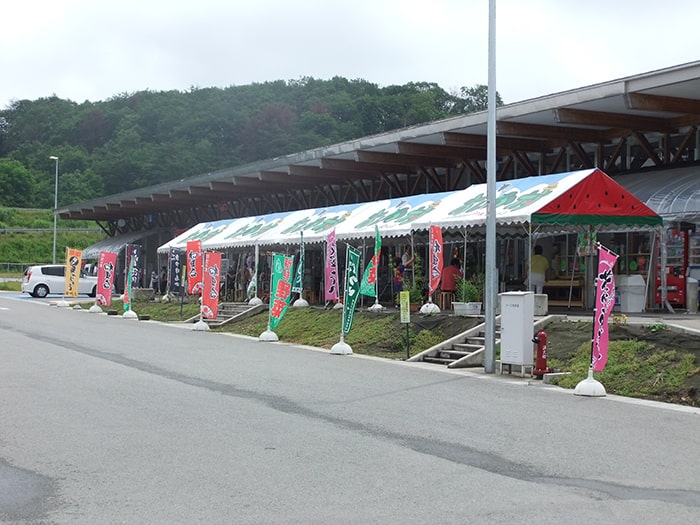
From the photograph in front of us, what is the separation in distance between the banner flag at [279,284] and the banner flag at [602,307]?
1124cm

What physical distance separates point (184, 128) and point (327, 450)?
79.2 meters

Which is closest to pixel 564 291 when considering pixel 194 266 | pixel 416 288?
pixel 416 288

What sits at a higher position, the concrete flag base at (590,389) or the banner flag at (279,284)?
the banner flag at (279,284)

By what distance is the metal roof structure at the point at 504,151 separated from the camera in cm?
2122

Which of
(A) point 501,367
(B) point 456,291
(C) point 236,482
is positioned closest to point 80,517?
(C) point 236,482

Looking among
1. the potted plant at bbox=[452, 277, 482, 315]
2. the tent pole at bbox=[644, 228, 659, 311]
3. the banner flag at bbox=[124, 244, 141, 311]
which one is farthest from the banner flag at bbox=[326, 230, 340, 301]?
the banner flag at bbox=[124, 244, 141, 311]

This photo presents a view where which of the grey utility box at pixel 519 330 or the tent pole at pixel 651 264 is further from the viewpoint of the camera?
the tent pole at pixel 651 264

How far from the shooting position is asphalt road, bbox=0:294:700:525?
238 inches

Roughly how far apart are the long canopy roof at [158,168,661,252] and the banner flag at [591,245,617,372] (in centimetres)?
515

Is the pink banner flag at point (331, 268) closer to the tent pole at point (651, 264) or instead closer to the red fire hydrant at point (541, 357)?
the tent pole at point (651, 264)

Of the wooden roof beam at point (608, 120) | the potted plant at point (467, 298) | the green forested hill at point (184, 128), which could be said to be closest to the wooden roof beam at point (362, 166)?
the wooden roof beam at point (608, 120)

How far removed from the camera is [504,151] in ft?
94.6

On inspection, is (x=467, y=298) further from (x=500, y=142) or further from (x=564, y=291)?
(x=500, y=142)

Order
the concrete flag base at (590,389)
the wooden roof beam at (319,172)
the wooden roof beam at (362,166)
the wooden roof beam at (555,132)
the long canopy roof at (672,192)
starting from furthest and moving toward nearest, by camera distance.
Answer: the wooden roof beam at (319,172) < the wooden roof beam at (362,166) < the wooden roof beam at (555,132) < the long canopy roof at (672,192) < the concrete flag base at (590,389)
